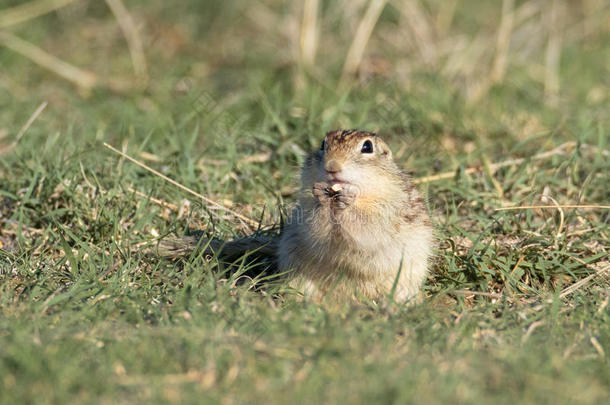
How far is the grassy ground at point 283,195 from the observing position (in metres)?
2.52

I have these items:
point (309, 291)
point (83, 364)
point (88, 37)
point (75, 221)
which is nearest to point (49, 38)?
point (88, 37)

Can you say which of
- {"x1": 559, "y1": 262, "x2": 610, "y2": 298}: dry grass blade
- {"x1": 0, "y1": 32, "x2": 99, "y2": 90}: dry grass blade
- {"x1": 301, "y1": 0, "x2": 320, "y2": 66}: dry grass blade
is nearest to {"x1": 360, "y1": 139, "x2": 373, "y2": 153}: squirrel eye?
{"x1": 559, "y1": 262, "x2": 610, "y2": 298}: dry grass blade

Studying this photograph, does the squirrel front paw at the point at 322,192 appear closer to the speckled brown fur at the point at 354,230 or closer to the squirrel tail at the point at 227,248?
the speckled brown fur at the point at 354,230

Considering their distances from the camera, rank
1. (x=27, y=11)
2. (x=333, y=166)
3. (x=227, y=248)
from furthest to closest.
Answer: (x=27, y=11)
(x=227, y=248)
(x=333, y=166)

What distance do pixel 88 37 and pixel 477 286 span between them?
512cm

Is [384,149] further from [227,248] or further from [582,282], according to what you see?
[582,282]

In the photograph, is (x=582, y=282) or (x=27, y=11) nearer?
(x=582, y=282)

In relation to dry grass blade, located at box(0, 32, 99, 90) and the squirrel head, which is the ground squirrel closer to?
the squirrel head

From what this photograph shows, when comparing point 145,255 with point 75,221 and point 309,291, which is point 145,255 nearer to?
point 75,221

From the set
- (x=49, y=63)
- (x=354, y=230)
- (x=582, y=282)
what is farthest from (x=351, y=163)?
(x=49, y=63)

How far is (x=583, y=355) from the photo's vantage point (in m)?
2.76

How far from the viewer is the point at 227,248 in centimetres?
382

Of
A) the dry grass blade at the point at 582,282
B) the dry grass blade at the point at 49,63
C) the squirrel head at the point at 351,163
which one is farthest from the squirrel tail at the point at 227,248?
the dry grass blade at the point at 49,63

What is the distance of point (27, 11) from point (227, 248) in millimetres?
4260
